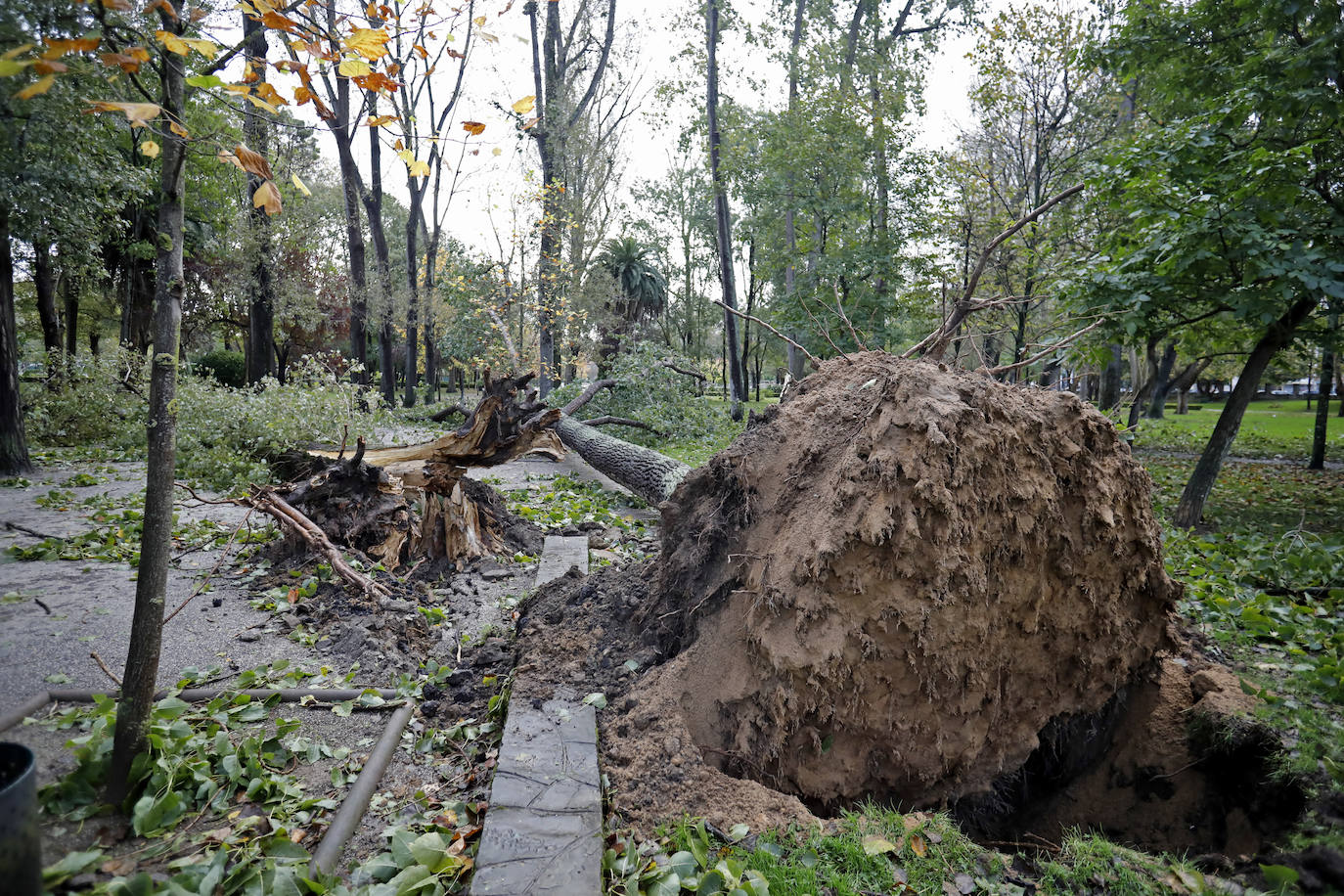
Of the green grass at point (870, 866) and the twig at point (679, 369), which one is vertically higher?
the twig at point (679, 369)

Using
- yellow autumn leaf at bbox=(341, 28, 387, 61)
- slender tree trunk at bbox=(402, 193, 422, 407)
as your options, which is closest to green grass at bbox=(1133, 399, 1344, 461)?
yellow autumn leaf at bbox=(341, 28, 387, 61)

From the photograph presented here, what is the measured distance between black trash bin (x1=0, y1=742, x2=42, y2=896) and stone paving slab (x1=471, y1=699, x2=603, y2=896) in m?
1.11

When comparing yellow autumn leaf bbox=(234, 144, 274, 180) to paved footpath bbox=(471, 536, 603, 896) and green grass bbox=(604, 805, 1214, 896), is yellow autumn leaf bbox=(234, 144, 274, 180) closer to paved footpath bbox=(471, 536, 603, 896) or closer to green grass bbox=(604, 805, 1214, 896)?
paved footpath bbox=(471, 536, 603, 896)

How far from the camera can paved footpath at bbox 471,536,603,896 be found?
211 centimetres

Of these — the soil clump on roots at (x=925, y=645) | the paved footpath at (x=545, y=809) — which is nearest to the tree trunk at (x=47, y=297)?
the paved footpath at (x=545, y=809)

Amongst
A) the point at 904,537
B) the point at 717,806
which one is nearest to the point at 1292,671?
the point at 904,537

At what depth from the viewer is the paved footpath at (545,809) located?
83.0 inches

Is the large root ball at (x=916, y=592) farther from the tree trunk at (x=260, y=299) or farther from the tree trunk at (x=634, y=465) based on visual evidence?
the tree trunk at (x=260, y=299)

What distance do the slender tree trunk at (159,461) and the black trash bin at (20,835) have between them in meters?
0.70

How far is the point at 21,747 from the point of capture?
1622 millimetres

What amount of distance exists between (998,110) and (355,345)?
18546mm

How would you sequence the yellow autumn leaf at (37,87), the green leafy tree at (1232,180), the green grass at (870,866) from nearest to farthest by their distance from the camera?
the yellow autumn leaf at (37,87) < the green grass at (870,866) < the green leafy tree at (1232,180)

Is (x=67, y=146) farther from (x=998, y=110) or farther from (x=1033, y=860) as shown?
(x=998, y=110)

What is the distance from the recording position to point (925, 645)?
286 centimetres
